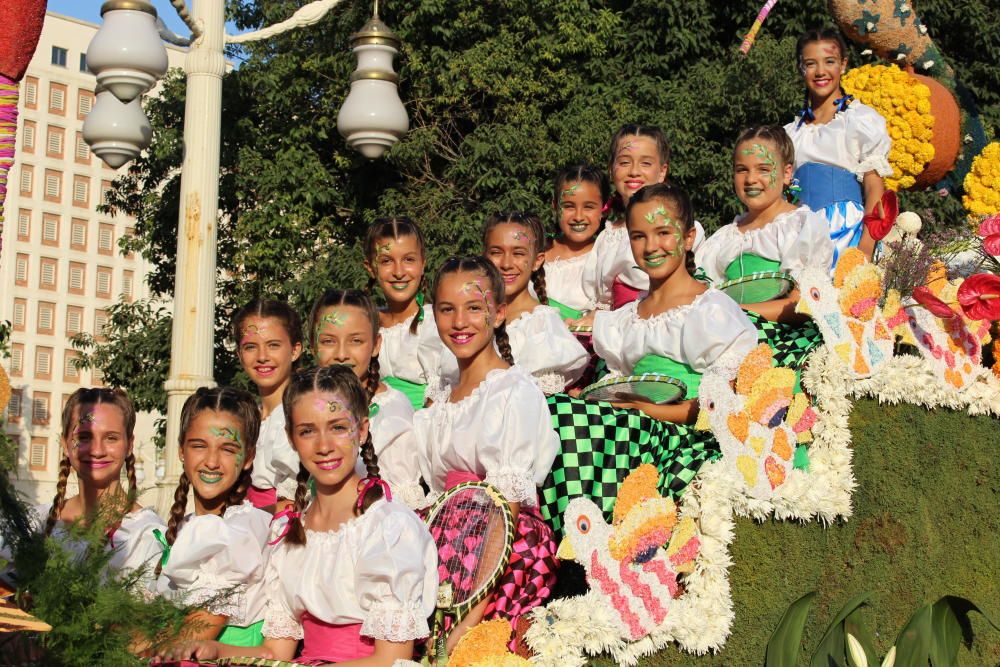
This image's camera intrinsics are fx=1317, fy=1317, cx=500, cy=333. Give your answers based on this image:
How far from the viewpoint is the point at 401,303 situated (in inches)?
257

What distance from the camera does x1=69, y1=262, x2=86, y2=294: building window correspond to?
2594 inches

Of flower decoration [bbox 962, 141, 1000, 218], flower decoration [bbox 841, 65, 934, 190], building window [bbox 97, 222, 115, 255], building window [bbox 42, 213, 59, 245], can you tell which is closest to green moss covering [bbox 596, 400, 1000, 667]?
flower decoration [bbox 841, 65, 934, 190]

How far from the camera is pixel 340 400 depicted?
4242mm

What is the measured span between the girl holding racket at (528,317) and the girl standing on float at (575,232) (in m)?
0.43

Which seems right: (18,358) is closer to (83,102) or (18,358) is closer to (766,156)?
(83,102)

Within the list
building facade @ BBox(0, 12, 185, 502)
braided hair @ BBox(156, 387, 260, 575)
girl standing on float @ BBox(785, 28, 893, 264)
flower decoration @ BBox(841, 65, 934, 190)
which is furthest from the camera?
building facade @ BBox(0, 12, 185, 502)

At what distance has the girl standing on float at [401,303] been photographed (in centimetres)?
637

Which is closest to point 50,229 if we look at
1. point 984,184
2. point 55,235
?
point 55,235

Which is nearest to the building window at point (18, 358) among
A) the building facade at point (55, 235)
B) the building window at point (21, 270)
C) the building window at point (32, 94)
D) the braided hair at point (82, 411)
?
the building facade at point (55, 235)

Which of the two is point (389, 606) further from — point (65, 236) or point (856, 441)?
point (65, 236)

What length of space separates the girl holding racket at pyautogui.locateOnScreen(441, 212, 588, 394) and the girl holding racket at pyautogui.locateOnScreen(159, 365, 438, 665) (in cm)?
150

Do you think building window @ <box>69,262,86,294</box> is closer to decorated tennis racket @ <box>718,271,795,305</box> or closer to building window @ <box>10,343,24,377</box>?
building window @ <box>10,343,24,377</box>

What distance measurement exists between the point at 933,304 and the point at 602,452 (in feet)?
5.52

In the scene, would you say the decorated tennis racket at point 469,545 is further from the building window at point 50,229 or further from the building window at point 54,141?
the building window at point 50,229
